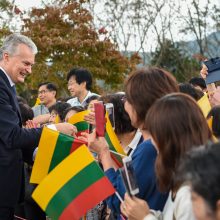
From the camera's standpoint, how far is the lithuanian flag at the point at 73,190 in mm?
2746

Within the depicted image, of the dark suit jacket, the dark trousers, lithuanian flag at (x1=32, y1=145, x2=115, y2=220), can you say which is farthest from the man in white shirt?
lithuanian flag at (x1=32, y1=145, x2=115, y2=220)

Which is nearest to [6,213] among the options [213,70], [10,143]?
[10,143]

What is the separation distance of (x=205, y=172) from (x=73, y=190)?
41.2 inches

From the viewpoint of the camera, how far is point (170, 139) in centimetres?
243

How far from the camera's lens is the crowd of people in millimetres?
1987

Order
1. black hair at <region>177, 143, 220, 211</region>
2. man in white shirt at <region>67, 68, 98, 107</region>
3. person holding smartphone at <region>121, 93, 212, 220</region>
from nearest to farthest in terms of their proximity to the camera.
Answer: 1. black hair at <region>177, 143, 220, 211</region>
2. person holding smartphone at <region>121, 93, 212, 220</region>
3. man in white shirt at <region>67, 68, 98, 107</region>

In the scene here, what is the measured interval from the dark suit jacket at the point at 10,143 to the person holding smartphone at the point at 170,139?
1.54m

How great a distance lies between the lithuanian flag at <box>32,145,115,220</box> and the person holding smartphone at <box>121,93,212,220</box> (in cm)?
29

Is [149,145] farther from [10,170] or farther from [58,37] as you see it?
[58,37]

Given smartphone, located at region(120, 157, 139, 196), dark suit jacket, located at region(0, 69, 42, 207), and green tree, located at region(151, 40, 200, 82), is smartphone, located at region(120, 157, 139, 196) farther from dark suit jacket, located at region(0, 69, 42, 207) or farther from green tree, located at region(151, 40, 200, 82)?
green tree, located at region(151, 40, 200, 82)

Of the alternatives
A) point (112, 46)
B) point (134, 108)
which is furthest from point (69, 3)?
point (134, 108)

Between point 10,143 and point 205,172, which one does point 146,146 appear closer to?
point 205,172

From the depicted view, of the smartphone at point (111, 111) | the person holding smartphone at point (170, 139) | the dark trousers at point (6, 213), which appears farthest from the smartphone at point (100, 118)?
the dark trousers at point (6, 213)

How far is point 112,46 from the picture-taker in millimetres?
15453
